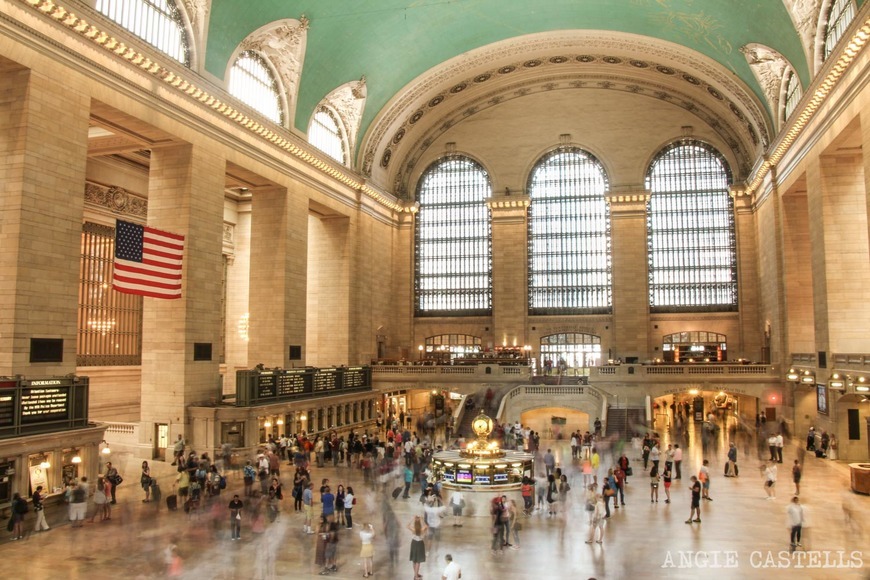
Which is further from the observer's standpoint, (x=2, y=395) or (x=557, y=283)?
(x=557, y=283)

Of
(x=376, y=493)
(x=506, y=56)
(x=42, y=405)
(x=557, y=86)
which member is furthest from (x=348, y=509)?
(x=557, y=86)

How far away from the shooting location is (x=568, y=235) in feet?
139

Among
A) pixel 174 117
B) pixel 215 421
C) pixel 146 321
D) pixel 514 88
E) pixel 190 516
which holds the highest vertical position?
pixel 514 88

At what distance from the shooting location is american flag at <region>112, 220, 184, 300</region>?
19422 mm

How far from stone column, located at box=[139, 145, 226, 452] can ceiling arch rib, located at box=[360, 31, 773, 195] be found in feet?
47.9

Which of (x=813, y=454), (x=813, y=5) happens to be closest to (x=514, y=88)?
(x=813, y=5)

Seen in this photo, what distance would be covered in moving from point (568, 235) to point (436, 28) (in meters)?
15.6

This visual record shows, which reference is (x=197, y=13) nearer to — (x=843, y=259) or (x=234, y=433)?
(x=234, y=433)

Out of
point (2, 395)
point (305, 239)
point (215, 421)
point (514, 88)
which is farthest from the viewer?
point (514, 88)

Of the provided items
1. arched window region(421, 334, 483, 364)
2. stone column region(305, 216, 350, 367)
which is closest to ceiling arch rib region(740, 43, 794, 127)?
stone column region(305, 216, 350, 367)

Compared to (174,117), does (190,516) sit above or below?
below

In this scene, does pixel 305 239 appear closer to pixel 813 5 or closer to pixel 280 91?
pixel 280 91

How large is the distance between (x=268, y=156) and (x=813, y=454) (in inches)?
937

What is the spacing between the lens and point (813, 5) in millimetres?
23312
